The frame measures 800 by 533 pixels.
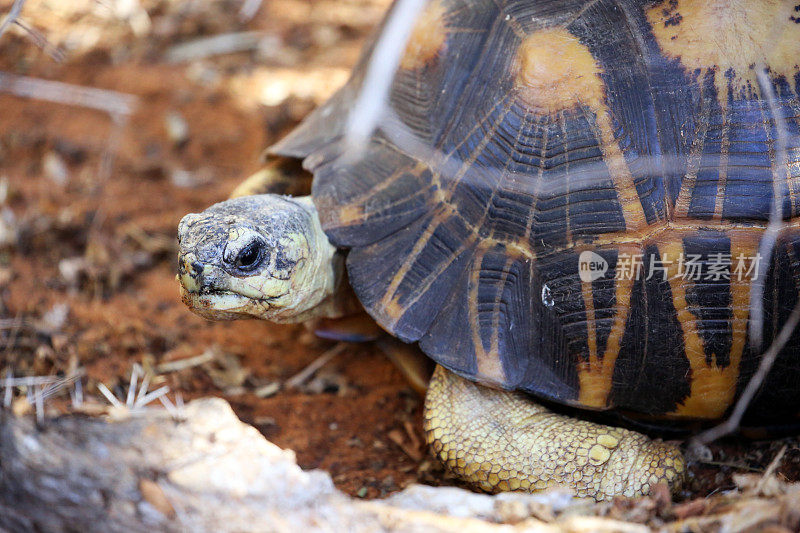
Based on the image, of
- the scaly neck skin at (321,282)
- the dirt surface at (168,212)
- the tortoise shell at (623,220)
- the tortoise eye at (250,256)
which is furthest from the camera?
the dirt surface at (168,212)

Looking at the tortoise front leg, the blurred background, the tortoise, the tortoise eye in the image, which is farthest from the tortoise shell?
the blurred background

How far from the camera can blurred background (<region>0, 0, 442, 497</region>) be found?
3074mm

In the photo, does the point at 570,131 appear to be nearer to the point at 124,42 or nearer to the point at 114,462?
the point at 114,462

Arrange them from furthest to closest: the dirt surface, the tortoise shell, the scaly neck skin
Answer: the dirt surface
the scaly neck skin
the tortoise shell

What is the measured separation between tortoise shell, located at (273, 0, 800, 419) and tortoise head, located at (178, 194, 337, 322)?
31 cm

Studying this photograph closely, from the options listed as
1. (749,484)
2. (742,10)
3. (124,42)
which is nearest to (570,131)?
(742,10)

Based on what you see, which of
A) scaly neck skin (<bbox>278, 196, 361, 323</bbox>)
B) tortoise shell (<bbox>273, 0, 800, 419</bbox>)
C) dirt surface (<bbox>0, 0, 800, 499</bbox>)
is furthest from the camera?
dirt surface (<bbox>0, 0, 800, 499</bbox>)

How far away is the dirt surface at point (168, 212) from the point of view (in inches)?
118

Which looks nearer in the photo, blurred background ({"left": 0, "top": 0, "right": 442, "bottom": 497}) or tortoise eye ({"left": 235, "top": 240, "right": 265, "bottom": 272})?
tortoise eye ({"left": 235, "top": 240, "right": 265, "bottom": 272})

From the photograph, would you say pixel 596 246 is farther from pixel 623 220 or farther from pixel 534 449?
pixel 534 449

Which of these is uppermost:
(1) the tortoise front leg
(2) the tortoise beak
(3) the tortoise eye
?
(3) the tortoise eye

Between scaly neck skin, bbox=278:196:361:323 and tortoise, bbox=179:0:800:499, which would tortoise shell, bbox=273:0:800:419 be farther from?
scaly neck skin, bbox=278:196:361:323

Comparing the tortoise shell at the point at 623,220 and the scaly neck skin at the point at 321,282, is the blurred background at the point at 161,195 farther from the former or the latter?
the tortoise shell at the point at 623,220

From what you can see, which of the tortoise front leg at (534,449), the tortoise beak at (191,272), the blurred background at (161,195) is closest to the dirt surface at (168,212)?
the blurred background at (161,195)
